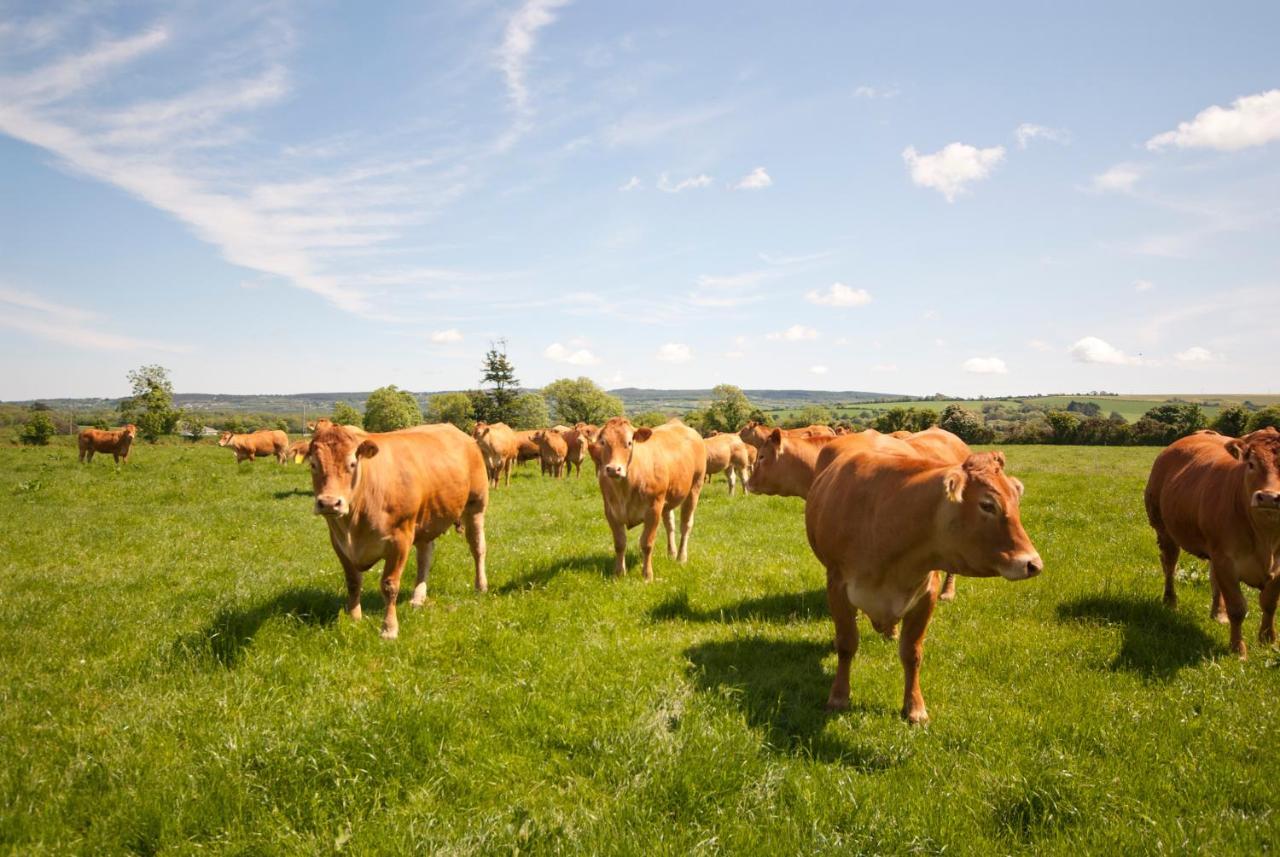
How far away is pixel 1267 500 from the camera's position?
19.3 ft

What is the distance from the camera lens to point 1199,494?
7.31 metres

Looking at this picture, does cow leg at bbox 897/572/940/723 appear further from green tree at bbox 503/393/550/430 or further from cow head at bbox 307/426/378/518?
green tree at bbox 503/393/550/430

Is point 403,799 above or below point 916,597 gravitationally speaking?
below

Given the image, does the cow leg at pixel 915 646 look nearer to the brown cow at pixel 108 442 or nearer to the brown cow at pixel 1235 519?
the brown cow at pixel 1235 519

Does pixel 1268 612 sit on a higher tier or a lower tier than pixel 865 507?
lower

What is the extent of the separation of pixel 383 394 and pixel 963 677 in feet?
388

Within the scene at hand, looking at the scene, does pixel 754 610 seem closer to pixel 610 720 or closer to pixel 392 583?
pixel 610 720

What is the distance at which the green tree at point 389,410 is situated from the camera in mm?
107900

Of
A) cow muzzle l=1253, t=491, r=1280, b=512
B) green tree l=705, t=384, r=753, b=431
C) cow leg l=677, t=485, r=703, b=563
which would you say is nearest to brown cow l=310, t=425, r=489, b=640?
cow leg l=677, t=485, r=703, b=563

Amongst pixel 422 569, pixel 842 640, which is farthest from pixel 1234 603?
pixel 422 569

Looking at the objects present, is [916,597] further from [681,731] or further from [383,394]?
[383,394]

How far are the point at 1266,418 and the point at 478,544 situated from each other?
72231 mm

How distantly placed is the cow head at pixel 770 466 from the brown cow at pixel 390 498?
178 inches

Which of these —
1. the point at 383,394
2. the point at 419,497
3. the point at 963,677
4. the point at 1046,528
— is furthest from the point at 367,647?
the point at 383,394
